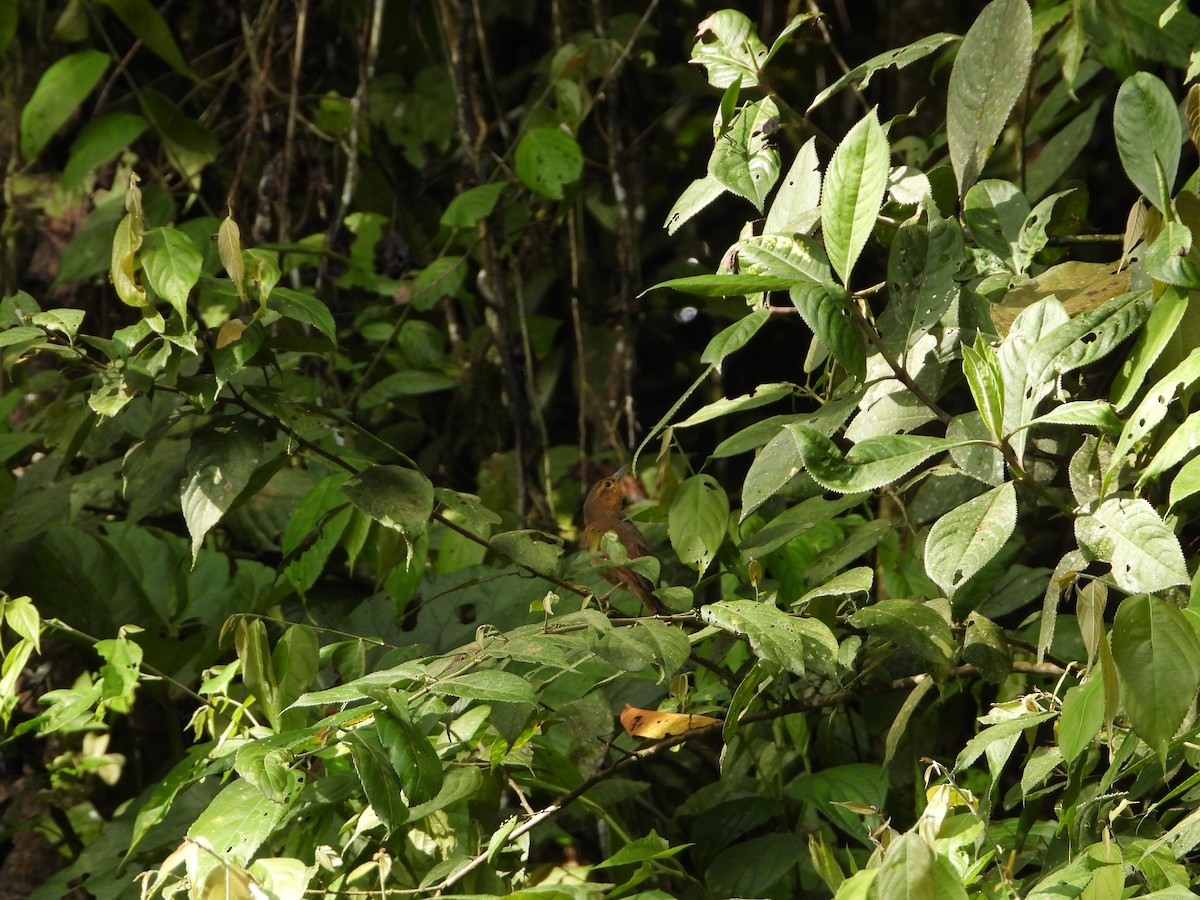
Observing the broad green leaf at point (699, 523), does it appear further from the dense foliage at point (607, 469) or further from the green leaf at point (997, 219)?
the green leaf at point (997, 219)

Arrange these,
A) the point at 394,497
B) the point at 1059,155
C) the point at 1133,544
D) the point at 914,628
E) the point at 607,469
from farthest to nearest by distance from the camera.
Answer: the point at 607,469 < the point at 1059,155 < the point at 394,497 < the point at 914,628 < the point at 1133,544

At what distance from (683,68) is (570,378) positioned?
614 millimetres

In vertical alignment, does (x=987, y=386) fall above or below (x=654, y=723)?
above

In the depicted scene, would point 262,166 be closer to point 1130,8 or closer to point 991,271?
point 1130,8

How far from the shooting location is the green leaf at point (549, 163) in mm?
1840

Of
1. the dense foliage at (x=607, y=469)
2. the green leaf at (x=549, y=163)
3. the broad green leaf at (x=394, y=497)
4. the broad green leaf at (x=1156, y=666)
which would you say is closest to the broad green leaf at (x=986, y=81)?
the dense foliage at (x=607, y=469)

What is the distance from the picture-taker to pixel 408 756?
0.72 m

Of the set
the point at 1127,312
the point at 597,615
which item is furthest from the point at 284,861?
the point at 1127,312

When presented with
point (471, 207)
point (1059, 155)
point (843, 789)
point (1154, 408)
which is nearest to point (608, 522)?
point (843, 789)

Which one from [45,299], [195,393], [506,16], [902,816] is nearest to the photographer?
[195,393]

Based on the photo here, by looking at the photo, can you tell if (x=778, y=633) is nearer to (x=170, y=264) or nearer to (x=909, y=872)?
(x=909, y=872)

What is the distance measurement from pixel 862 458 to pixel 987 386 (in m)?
0.09

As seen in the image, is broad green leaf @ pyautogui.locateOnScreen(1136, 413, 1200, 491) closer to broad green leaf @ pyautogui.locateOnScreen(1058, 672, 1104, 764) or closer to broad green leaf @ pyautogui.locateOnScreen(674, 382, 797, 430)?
broad green leaf @ pyautogui.locateOnScreen(1058, 672, 1104, 764)

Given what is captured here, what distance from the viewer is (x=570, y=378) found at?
2340 mm
